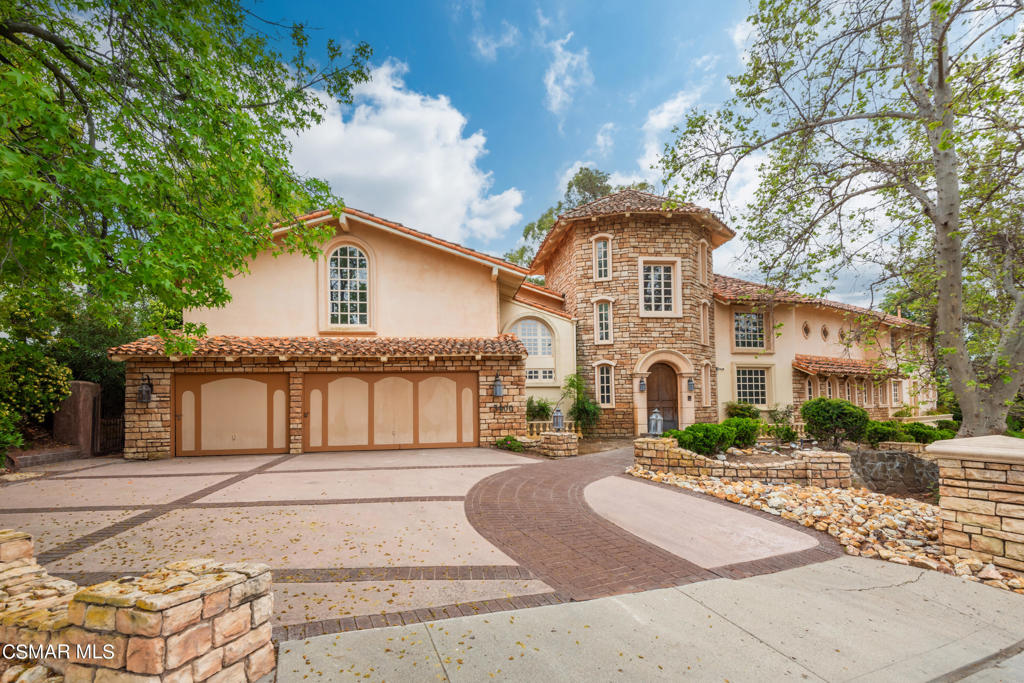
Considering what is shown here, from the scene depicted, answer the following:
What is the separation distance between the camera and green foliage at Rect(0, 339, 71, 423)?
35.1 ft

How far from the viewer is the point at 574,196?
2773cm

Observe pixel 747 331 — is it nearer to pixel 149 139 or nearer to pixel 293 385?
pixel 293 385

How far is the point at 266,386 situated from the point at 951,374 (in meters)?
15.2

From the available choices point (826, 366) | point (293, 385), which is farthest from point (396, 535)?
point (826, 366)

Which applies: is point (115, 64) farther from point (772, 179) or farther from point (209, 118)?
point (772, 179)

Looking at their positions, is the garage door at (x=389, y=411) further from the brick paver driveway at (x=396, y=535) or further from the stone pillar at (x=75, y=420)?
the stone pillar at (x=75, y=420)

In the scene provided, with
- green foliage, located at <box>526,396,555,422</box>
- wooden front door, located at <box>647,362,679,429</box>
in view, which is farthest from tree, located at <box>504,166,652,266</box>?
green foliage, located at <box>526,396,555,422</box>

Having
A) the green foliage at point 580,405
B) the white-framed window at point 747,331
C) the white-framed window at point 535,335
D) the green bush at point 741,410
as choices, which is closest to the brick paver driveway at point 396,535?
the green foliage at point 580,405

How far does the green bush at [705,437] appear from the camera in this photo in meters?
9.79

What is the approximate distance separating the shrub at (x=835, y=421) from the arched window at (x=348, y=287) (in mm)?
13026

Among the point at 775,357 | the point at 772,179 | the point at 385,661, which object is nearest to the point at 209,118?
the point at 385,661

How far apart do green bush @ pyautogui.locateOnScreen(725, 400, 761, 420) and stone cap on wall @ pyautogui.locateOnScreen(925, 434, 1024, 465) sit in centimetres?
1345

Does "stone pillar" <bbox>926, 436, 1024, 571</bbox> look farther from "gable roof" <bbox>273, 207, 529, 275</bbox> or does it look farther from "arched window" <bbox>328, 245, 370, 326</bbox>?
"arched window" <bbox>328, 245, 370, 326</bbox>

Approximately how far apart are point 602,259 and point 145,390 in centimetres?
1462
